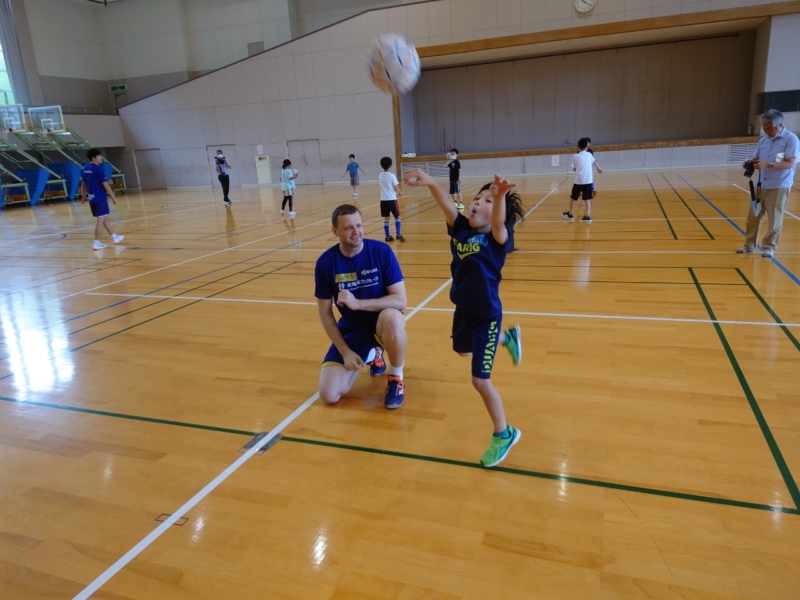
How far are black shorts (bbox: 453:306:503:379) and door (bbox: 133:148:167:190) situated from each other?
3133 cm

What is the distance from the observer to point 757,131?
72.9 feet

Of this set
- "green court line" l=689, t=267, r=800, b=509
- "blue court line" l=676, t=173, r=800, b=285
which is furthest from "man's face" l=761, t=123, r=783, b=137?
"green court line" l=689, t=267, r=800, b=509

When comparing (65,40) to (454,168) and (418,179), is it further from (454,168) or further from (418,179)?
(418,179)

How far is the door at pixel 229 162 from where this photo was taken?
28.6 m

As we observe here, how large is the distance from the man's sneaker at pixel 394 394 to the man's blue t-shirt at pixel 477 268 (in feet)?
3.32

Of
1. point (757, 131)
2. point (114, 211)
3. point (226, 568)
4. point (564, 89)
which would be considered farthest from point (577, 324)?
point (564, 89)

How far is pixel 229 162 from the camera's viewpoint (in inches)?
1129

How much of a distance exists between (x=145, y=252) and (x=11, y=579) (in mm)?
8837

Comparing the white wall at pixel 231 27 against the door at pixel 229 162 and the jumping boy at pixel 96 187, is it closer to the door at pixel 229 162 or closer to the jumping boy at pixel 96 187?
the door at pixel 229 162

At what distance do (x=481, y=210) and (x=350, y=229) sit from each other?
1043mm

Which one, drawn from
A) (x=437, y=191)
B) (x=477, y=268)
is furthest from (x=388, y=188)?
(x=477, y=268)

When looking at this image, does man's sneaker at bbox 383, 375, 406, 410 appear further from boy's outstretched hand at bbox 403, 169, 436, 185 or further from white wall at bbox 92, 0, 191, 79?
white wall at bbox 92, 0, 191, 79

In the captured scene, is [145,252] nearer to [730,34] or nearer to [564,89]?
[564,89]

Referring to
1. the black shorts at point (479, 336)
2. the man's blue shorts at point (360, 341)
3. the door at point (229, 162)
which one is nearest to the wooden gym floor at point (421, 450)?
the man's blue shorts at point (360, 341)
